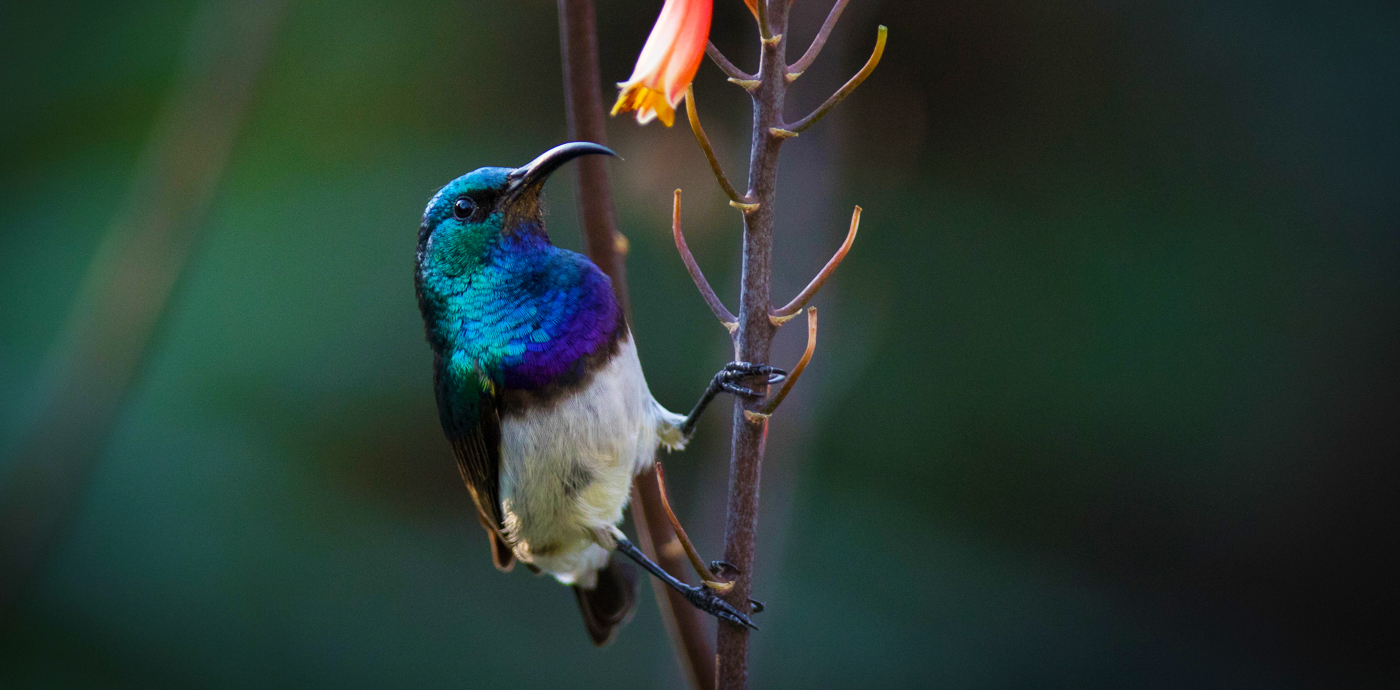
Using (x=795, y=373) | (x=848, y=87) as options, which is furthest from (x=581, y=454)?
(x=848, y=87)

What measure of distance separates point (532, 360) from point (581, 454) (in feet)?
0.51

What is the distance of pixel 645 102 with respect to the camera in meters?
0.84

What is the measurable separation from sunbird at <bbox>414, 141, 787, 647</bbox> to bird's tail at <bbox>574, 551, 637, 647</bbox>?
28cm

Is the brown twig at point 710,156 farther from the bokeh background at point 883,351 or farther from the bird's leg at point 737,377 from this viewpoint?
the bokeh background at point 883,351

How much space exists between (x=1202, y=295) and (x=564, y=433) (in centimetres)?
182

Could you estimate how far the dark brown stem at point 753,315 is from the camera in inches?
28.6

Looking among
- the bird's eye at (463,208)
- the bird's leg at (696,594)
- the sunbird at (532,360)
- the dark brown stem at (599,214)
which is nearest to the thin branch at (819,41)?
the dark brown stem at (599,214)

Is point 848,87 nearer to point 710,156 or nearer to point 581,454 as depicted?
point 710,156

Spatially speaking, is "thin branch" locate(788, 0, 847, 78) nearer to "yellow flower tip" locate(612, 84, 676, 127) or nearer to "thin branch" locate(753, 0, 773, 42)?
"thin branch" locate(753, 0, 773, 42)

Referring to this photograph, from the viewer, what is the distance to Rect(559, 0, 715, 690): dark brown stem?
1011 millimetres

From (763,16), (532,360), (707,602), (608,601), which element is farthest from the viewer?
(608,601)

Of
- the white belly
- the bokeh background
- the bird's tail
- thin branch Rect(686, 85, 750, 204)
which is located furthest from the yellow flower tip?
the bokeh background

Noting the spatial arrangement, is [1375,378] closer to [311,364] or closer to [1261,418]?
[1261,418]

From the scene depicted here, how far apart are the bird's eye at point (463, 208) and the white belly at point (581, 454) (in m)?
0.30
